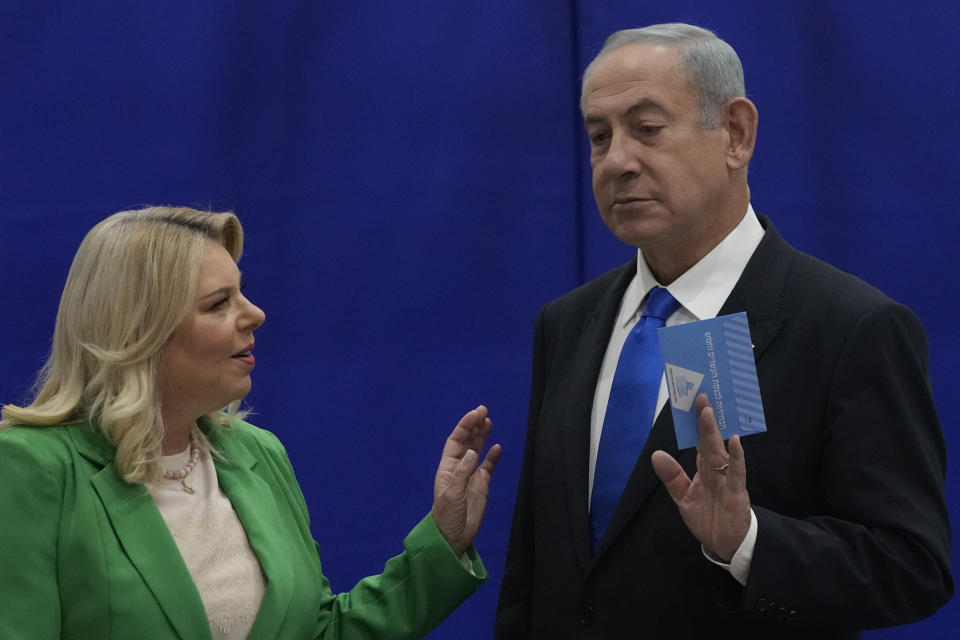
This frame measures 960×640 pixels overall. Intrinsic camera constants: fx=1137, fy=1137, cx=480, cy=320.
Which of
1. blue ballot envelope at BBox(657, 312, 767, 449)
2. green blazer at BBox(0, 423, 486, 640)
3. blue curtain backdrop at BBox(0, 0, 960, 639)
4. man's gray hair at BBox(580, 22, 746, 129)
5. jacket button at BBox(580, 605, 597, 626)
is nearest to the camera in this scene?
blue ballot envelope at BBox(657, 312, 767, 449)

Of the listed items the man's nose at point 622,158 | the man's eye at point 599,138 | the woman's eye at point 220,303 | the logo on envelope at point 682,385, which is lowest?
the logo on envelope at point 682,385

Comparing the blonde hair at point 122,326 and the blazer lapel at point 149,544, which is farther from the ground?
the blonde hair at point 122,326

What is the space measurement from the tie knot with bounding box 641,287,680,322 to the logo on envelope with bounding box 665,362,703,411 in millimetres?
360

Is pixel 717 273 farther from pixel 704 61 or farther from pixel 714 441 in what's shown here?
pixel 714 441

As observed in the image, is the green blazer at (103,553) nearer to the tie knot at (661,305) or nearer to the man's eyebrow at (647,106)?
the tie knot at (661,305)

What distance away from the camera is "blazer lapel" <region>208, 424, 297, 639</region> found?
1.90 metres

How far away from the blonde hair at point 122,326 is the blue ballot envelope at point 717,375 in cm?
85

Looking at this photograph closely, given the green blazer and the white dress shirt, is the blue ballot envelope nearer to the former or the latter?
the white dress shirt

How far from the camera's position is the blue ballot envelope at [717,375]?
1.58 metres

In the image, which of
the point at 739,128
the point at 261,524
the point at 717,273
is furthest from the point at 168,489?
the point at 739,128

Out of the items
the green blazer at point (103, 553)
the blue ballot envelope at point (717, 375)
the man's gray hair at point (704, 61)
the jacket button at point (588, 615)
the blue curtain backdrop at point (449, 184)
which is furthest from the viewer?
the blue curtain backdrop at point (449, 184)

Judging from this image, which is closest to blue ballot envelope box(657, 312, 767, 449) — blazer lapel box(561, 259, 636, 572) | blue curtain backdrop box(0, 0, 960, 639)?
blazer lapel box(561, 259, 636, 572)

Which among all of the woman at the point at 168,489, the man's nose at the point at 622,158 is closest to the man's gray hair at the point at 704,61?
the man's nose at the point at 622,158

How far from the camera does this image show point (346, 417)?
3.07 m
